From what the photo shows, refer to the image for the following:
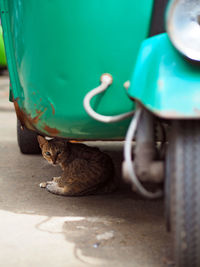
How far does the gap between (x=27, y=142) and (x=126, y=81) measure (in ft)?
5.39

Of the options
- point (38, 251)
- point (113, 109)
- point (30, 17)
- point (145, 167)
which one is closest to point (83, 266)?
point (38, 251)

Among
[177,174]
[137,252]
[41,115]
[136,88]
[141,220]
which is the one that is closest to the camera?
[177,174]

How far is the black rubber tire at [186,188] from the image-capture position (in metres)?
1.45

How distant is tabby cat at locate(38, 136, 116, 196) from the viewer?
8.38 feet

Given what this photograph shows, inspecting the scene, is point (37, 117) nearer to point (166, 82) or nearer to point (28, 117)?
point (28, 117)

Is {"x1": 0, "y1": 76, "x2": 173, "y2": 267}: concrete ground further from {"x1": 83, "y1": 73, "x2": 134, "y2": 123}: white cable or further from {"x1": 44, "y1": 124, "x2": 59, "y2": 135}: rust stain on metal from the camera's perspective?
{"x1": 83, "y1": 73, "x2": 134, "y2": 123}: white cable

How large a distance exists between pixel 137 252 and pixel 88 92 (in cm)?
69

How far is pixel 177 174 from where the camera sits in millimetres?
1449

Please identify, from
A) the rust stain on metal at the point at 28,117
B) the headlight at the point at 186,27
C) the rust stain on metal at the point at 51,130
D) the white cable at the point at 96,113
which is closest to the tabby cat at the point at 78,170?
the rust stain on metal at the point at 28,117

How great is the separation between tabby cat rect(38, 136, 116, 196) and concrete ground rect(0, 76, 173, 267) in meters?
0.06

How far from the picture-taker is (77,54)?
1.83 metres

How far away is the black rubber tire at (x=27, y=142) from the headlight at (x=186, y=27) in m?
1.92

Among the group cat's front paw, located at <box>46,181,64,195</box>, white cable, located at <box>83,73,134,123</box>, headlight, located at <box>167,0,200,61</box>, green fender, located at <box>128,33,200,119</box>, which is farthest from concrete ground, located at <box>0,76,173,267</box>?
headlight, located at <box>167,0,200,61</box>

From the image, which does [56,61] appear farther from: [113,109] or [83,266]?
[83,266]
